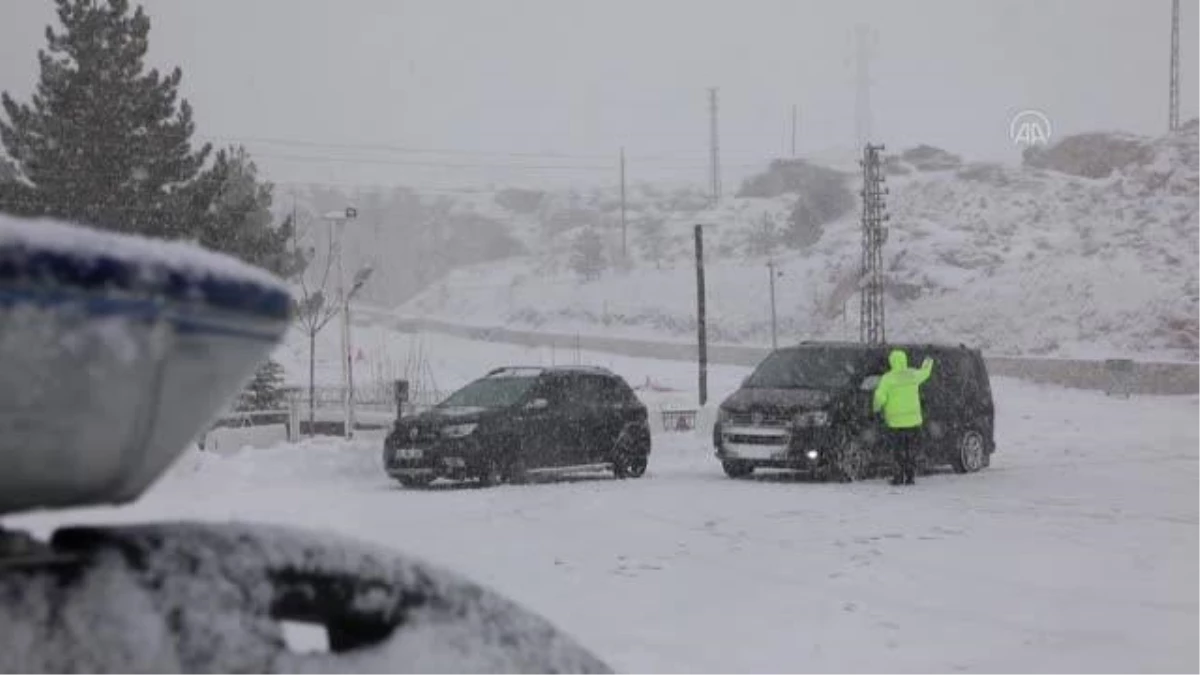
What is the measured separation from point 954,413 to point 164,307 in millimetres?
18111

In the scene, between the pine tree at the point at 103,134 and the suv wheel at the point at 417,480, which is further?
the pine tree at the point at 103,134

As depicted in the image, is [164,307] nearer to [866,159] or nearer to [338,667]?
[338,667]

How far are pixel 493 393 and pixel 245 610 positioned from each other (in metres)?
16.8

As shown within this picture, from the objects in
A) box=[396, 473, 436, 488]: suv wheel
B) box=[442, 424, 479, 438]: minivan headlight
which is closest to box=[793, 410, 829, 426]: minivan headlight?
box=[442, 424, 479, 438]: minivan headlight

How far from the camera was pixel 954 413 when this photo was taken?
18.6m

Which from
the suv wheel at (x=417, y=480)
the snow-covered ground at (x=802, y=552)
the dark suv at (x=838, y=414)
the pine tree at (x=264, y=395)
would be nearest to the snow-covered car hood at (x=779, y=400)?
the dark suv at (x=838, y=414)

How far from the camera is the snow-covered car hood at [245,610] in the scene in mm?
1304

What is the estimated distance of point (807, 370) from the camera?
1825 centimetres

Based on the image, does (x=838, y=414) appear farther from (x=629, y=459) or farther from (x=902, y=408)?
(x=629, y=459)

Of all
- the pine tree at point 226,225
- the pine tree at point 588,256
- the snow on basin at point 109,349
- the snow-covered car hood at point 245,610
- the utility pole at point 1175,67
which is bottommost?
the snow-covered car hood at point 245,610

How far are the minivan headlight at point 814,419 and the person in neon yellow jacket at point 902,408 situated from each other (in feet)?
2.04

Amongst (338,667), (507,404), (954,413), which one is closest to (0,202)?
(507,404)

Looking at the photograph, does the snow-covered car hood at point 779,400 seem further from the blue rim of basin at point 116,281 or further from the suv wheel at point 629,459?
the blue rim of basin at point 116,281

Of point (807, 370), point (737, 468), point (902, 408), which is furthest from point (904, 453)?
point (737, 468)
